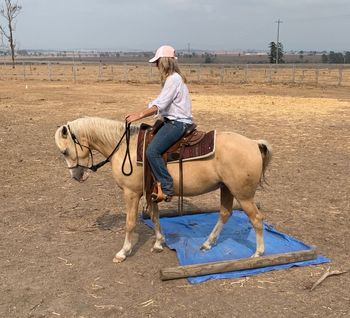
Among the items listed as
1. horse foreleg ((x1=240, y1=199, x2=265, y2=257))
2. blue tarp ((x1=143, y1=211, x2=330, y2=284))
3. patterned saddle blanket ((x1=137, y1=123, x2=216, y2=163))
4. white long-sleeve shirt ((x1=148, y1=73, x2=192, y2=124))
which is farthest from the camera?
blue tarp ((x1=143, y1=211, x2=330, y2=284))

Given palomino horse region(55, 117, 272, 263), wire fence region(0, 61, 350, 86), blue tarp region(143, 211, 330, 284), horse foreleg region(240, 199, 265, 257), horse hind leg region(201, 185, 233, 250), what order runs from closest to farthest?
palomino horse region(55, 117, 272, 263)
horse foreleg region(240, 199, 265, 257)
blue tarp region(143, 211, 330, 284)
horse hind leg region(201, 185, 233, 250)
wire fence region(0, 61, 350, 86)

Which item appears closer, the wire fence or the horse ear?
the horse ear

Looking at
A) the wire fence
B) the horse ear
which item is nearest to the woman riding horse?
the horse ear

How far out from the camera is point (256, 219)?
513cm

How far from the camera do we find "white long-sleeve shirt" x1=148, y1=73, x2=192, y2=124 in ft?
15.6

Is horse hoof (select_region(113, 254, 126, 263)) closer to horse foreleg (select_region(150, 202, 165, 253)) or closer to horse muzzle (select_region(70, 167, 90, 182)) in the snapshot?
horse foreleg (select_region(150, 202, 165, 253))

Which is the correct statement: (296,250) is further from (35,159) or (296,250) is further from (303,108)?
(303,108)

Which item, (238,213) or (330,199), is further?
(330,199)

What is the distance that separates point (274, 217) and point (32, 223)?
3.61 m

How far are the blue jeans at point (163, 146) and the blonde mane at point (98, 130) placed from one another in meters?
0.47

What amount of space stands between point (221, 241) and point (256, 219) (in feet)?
2.87

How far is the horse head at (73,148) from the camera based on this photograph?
512cm

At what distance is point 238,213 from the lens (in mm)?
6934

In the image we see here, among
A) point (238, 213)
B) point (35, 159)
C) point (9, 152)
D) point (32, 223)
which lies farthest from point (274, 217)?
point (9, 152)
